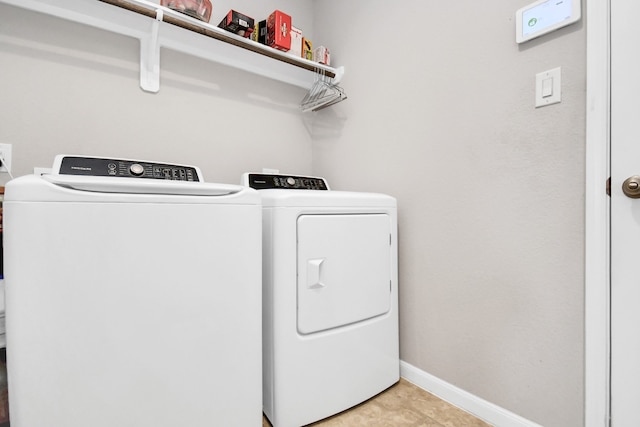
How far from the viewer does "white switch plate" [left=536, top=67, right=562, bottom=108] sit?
1043 millimetres

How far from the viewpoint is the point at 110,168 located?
117 cm

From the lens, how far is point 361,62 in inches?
71.1

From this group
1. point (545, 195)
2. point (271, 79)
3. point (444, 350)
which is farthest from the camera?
point (271, 79)

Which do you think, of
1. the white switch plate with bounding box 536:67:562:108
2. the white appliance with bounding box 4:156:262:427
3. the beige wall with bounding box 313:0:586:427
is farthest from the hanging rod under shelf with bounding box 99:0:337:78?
the white switch plate with bounding box 536:67:562:108

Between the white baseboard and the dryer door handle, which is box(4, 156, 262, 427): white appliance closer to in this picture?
the dryer door handle

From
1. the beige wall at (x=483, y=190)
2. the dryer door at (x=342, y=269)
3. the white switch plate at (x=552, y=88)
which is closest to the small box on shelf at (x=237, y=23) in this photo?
the beige wall at (x=483, y=190)

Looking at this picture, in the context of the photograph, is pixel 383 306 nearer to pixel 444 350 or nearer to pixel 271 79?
pixel 444 350

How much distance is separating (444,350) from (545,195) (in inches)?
31.3

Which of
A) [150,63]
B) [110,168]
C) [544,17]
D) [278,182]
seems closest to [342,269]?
[278,182]

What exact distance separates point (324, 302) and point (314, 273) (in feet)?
0.44

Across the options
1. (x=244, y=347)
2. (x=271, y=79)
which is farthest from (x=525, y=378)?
(x=271, y=79)

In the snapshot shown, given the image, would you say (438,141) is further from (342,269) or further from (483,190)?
(342,269)
